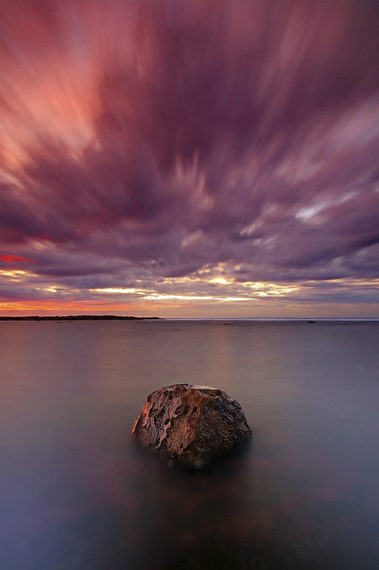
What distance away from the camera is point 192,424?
511 cm

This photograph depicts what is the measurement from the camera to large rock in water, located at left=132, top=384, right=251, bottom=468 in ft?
16.5

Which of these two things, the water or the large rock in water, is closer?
the water

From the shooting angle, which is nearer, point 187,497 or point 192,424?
point 187,497

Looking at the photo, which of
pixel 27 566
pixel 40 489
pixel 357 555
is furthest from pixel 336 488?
pixel 40 489

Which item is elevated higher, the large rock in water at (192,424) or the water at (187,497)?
Result: the large rock in water at (192,424)

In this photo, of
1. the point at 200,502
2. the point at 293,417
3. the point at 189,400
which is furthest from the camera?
the point at 293,417

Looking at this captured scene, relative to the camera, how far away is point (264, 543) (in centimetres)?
336

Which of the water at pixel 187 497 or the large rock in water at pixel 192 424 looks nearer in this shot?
the water at pixel 187 497

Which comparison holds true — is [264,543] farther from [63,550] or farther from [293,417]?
[293,417]

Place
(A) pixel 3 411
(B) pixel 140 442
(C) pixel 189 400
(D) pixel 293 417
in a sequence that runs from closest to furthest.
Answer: (C) pixel 189 400 → (B) pixel 140 442 → (D) pixel 293 417 → (A) pixel 3 411

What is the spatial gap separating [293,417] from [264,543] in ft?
17.1

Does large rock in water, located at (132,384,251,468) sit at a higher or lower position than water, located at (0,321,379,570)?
higher

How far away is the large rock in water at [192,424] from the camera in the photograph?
5.03m

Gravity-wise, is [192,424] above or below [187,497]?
above
